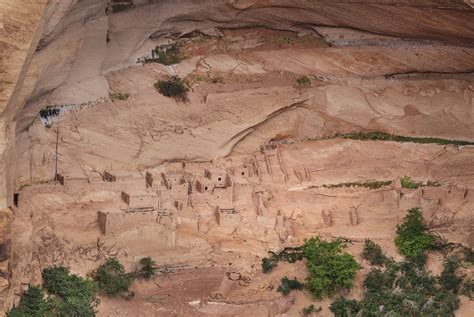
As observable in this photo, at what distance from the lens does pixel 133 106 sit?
27.3 metres

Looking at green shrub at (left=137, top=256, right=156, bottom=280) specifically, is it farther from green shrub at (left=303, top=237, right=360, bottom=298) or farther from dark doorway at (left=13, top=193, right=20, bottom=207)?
green shrub at (left=303, top=237, right=360, bottom=298)

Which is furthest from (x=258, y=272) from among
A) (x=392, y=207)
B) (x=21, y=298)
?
(x=21, y=298)

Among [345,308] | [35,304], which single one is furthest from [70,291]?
[345,308]

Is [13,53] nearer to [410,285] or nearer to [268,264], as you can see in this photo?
[268,264]

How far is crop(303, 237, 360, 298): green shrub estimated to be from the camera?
27109 millimetres

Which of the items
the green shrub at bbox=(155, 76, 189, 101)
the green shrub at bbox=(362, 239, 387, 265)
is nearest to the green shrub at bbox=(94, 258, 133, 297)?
the green shrub at bbox=(155, 76, 189, 101)

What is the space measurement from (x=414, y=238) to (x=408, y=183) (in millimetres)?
1287

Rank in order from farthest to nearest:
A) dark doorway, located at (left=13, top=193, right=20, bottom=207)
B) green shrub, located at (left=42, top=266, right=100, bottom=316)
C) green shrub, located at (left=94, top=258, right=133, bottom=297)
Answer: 1. green shrub, located at (left=94, top=258, right=133, bottom=297)
2. dark doorway, located at (left=13, top=193, right=20, bottom=207)
3. green shrub, located at (left=42, top=266, right=100, bottom=316)

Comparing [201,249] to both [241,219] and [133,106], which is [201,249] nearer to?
[241,219]

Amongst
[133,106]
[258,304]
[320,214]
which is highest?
[133,106]

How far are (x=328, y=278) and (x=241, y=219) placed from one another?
2.04m

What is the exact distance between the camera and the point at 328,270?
27.2 meters

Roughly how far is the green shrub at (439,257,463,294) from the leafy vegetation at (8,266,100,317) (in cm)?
656

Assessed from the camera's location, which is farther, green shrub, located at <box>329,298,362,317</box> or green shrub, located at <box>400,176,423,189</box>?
green shrub, located at <box>400,176,423,189</box>
